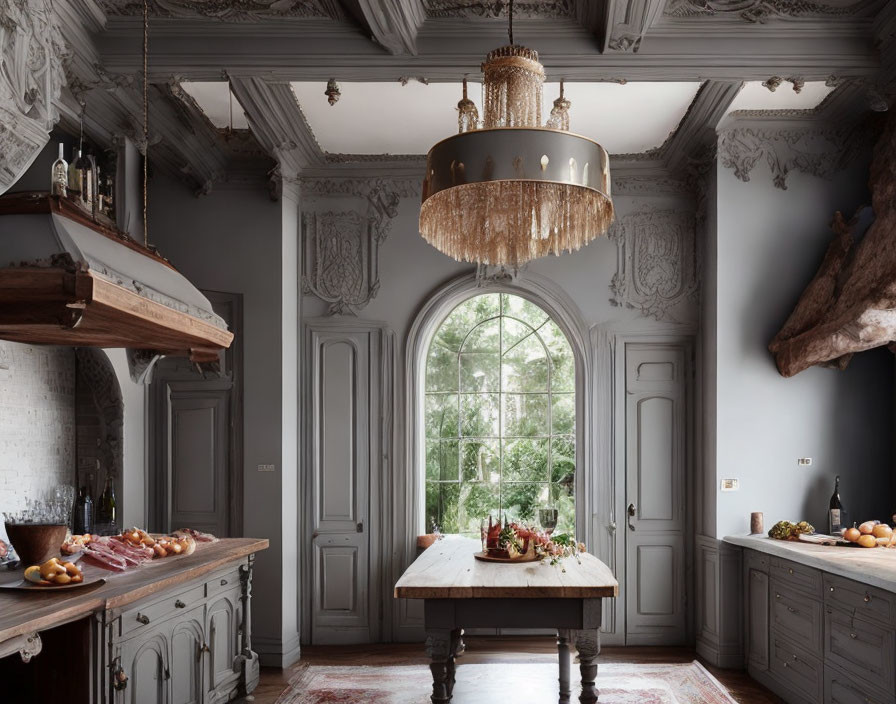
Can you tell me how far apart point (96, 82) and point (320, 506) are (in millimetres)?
3486

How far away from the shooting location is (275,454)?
646 centimetres

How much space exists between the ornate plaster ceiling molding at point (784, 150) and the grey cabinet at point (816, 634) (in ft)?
8.82

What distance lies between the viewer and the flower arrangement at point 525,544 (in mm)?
4477

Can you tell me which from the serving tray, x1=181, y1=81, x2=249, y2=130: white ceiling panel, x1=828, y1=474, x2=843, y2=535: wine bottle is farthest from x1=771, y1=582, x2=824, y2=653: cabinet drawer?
x1=181, y1=81, x2=249, y2=130: white ceiling panel

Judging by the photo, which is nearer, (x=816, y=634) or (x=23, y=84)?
(x=23, y=84)

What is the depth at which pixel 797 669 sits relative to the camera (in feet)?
16.5

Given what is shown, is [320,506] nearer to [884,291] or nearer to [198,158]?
[198,158]

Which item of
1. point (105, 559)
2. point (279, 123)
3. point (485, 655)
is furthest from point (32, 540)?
point (485, 655)

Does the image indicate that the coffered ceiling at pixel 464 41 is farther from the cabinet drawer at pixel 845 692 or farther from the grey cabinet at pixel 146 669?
the cabinet drawer at pixel 845 692

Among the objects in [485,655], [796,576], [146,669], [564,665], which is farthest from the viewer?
[485,655]

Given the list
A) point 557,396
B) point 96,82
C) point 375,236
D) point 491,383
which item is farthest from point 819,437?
point 96,82

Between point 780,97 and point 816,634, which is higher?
point 780,97

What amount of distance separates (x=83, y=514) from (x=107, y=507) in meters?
0.25

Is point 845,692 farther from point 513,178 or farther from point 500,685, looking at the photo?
point 513,178
